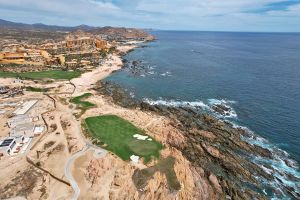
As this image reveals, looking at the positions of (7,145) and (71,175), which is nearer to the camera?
(71,175)

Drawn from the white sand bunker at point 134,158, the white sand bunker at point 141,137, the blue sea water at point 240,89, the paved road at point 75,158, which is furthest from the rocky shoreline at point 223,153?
the paved road at point 75,158

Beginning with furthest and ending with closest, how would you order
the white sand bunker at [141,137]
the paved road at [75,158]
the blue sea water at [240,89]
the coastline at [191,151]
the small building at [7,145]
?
the blue sea water at [240,89], the white sand bunker at [141,137], the small building at [7,145], the coastline at [191,151], the paved road at [75,158]

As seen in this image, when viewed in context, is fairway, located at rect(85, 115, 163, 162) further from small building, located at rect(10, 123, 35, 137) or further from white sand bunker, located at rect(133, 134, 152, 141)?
small building, located at rect(10, 123, 35, 137)

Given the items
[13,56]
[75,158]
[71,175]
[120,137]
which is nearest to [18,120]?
[75,158]

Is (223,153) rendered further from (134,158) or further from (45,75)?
(45,75)

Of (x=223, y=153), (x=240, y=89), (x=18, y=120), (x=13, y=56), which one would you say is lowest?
(x=240, y=89)

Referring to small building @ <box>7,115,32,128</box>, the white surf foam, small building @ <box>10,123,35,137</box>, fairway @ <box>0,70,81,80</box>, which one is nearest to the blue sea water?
the white surf foam

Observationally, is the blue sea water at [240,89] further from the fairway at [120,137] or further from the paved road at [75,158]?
the paved road at [75,158]

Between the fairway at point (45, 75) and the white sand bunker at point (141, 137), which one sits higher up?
the white sand bunker at point (141, 137)
